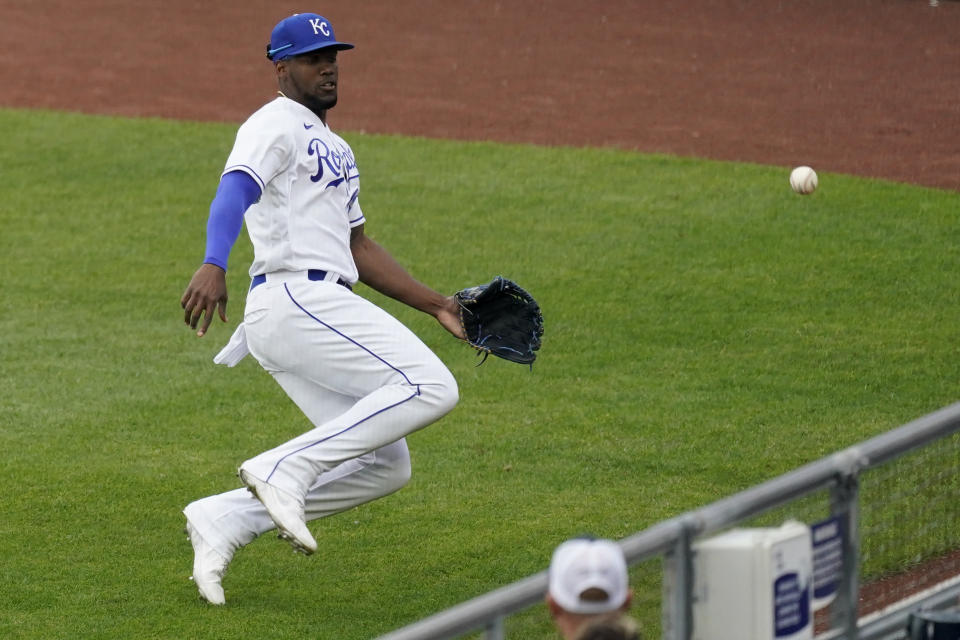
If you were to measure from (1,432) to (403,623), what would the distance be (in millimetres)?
2890

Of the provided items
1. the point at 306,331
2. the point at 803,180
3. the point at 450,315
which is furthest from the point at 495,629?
the point at 803,180

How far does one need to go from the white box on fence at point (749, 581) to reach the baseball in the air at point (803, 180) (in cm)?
749

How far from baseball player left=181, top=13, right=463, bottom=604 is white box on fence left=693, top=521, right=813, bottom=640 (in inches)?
71.4

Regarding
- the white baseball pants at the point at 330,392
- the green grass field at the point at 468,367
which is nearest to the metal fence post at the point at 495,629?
the green grass field at the point at 468,367

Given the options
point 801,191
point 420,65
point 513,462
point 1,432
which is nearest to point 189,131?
point 420,65

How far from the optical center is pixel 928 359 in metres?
7.80

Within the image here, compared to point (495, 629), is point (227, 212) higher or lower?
higher

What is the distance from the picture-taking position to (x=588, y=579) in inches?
107

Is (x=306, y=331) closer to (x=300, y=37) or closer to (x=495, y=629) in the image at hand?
(x=300, y=37)

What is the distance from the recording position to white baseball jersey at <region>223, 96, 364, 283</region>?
15.9 feet

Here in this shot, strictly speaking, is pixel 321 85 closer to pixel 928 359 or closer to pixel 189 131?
pixel 928 359

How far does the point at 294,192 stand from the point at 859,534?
7.44 feet

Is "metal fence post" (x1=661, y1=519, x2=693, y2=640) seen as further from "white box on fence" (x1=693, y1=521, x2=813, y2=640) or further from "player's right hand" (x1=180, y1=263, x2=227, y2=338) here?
"player's right hand" (x1=180, y1=263, x2=227, y2=338)

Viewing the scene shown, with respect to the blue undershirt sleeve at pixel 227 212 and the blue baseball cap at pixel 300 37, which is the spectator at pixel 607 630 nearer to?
the blue undershirt sleeve at pixel 227 212
